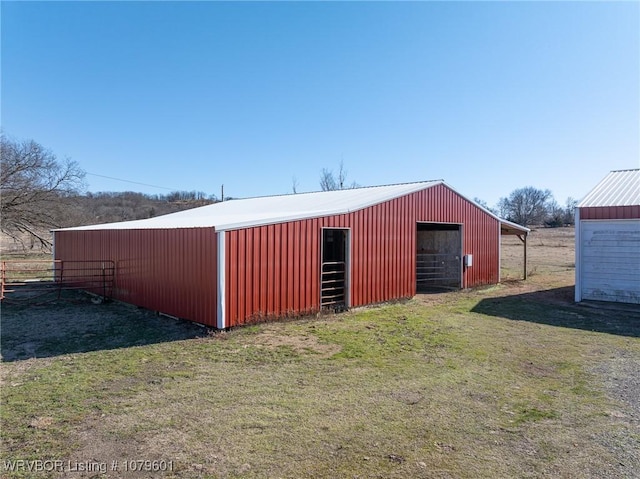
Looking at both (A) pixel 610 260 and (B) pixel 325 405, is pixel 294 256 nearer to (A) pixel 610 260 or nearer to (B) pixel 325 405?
(B) pixel 325 405

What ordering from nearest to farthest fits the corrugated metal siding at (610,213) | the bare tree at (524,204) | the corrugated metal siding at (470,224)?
the corrugated metal siding at (610,213), the corrugated metal siding at (470,224), the bare tree at (524,204)

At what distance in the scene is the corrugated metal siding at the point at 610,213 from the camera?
11.6 m

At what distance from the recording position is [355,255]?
10.8m

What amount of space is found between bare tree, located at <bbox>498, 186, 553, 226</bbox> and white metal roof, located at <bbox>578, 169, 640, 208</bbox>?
61.9 metres

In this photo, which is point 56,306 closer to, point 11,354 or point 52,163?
point 11,354

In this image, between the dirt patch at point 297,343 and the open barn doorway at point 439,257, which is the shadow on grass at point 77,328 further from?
the open barn doorway at point 439,257

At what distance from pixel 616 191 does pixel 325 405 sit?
41.8ft

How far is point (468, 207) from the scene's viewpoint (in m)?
14.8

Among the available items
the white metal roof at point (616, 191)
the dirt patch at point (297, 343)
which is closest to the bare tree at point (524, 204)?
the white metal roof at point (616, 191)

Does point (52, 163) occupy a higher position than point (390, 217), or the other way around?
point (52, 163)

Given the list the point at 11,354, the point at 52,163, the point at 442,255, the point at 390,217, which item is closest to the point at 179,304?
the point at 11,354

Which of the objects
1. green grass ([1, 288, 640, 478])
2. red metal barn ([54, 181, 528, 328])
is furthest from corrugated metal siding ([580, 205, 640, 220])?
green grass ([1, 288, 640, 478])

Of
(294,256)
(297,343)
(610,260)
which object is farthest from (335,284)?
(610,260)

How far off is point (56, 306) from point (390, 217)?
9383mm
